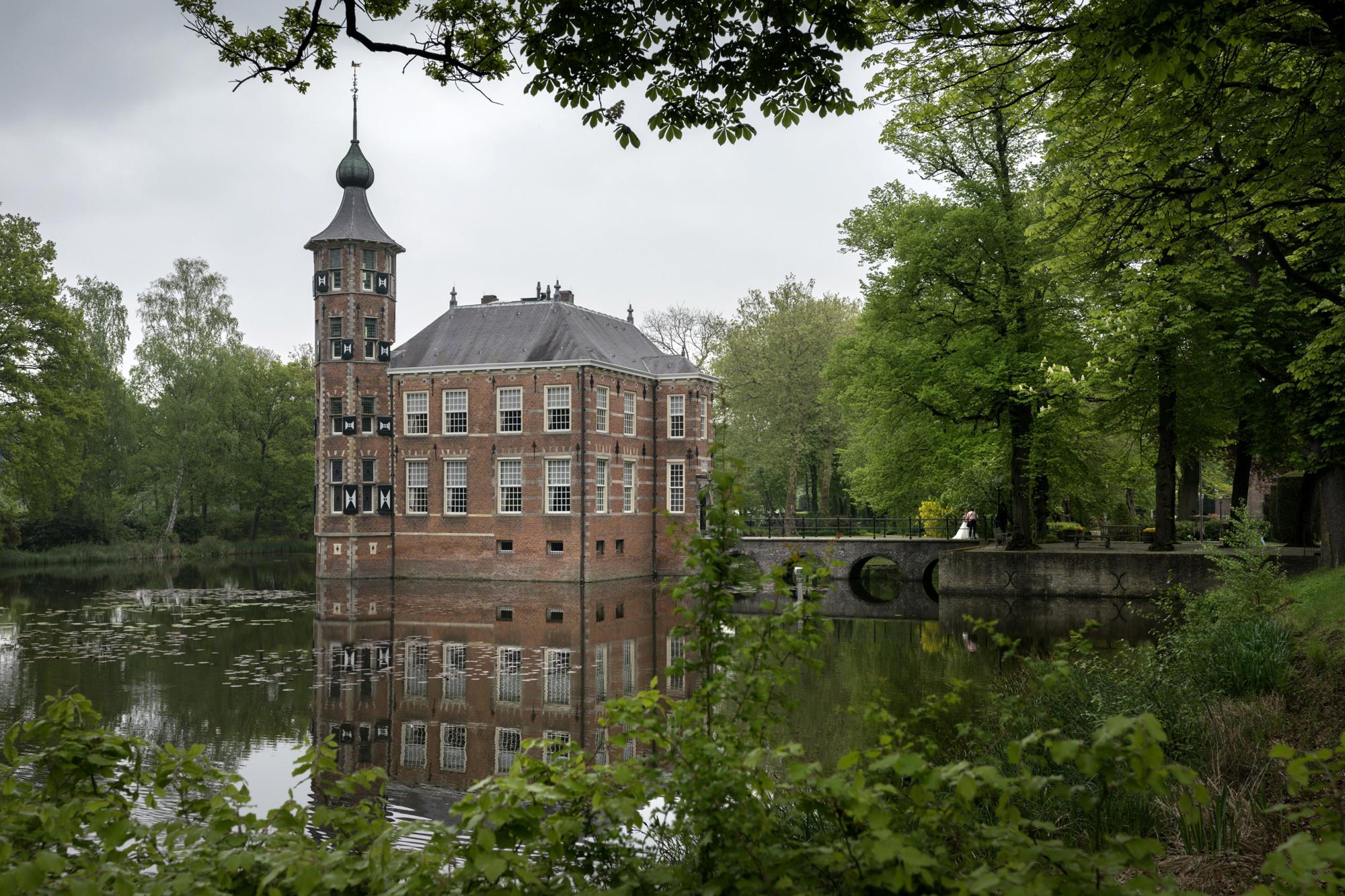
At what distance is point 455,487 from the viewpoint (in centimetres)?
3216

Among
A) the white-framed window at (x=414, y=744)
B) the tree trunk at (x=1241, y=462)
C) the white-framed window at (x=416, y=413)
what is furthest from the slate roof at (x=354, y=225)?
the tree trunk at (x=1241, y=462)

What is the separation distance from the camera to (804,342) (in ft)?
131

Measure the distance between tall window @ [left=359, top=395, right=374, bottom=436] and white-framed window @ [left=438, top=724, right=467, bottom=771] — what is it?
21963mm

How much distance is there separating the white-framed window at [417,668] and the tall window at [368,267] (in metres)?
16.4

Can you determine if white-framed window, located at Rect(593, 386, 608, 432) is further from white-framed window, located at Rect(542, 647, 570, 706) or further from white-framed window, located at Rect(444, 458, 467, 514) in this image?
white-framed window, located at Rect(542, 647, 570, 706)

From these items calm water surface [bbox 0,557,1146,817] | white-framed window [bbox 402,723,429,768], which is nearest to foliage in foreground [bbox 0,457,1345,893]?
calm water surface [bbox 0,557,1146,817]

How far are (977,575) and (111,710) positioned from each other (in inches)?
783

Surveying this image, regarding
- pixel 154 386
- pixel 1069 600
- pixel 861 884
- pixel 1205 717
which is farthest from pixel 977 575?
pixel 154 386

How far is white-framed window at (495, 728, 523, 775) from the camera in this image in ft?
33.5

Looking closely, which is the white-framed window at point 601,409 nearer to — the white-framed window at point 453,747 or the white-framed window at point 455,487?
the white-framed window at point 455,487

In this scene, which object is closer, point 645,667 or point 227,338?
point 645,667

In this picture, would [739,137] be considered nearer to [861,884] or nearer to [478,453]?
Answer: [861,884]

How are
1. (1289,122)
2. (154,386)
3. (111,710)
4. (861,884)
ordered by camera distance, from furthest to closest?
(154,386) → (111,710) → (1289,122) → (861,884)

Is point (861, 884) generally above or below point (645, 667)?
above
